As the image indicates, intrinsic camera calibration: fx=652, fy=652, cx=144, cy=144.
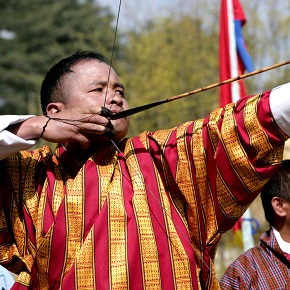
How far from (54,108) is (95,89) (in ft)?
0.81

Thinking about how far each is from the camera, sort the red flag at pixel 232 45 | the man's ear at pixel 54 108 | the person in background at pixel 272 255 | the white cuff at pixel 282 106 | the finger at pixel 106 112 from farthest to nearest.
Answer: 1. the red flag at pixel 232 45
2. the person in background at pixel 272 255
3. the man's ear at pixel 54 108
4. the finger at pixel 106 112
5. the white cuff at pixel 282 106

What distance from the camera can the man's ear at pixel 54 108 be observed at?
2.67 m

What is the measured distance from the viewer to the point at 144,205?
90.2 inches

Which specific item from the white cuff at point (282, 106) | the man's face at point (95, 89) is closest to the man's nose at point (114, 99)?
the man's face at point (95, 89)

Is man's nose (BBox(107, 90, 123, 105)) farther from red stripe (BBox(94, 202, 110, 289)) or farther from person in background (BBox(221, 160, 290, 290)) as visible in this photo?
person in background (BBox(221, 160, 290, 290))

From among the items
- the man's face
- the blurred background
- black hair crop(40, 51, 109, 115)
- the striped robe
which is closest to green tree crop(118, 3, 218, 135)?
the blurred background

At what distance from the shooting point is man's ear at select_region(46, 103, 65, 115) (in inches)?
105

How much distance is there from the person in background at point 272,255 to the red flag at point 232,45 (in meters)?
2.56

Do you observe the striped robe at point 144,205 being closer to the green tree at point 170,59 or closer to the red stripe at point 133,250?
the red stripe at point 133,250

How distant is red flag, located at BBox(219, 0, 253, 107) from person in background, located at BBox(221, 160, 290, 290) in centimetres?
256

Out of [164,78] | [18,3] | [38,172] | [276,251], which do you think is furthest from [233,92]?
[18,3]

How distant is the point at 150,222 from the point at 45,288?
A: 1.48ft

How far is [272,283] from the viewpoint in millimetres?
2852

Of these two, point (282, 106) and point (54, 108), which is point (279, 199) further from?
point (54, 108)
